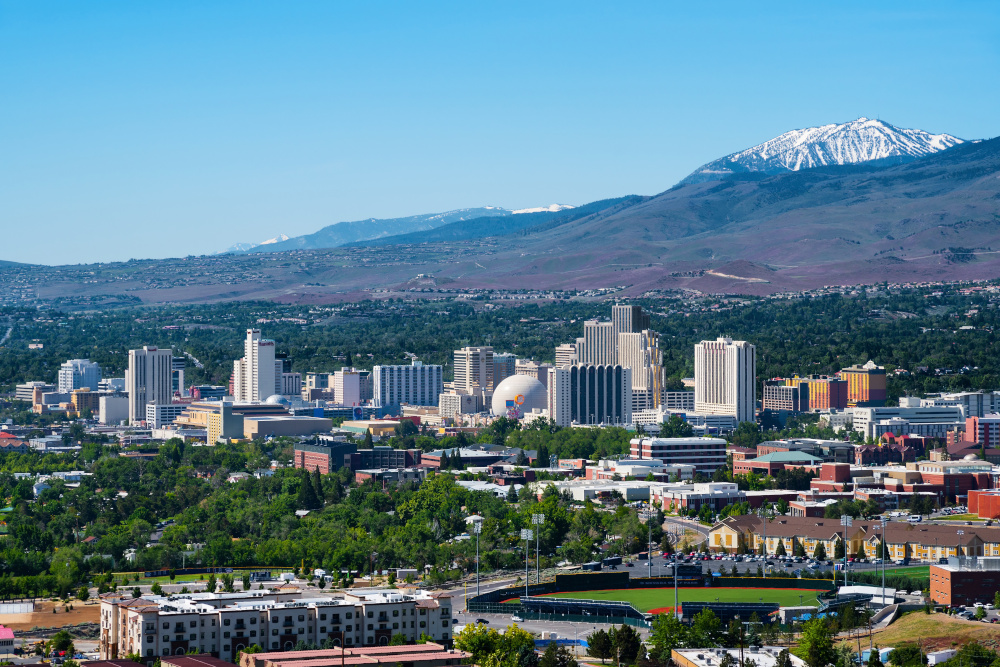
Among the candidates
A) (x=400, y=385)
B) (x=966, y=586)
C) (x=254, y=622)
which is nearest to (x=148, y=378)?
(x=400, y=385)

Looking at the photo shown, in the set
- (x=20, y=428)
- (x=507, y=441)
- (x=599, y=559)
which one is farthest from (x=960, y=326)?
(x=599, y=559)

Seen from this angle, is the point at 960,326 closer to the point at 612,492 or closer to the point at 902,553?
the point at 612,492

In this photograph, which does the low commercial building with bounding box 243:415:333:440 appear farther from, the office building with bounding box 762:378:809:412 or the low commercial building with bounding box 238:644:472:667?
the low commercial building with bounding box 238:644:472:667

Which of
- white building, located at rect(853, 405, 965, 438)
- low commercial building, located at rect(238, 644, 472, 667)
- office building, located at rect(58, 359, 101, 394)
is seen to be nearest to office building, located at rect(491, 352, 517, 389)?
office building, located at rect(58, 359, 101, 394)

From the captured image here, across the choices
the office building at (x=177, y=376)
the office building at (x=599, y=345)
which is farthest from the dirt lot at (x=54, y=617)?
the office building at (x=177, y=376)

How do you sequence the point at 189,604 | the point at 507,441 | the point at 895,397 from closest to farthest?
1. the point at 189,604
2. the point at 507,441
3. the point at 895,397

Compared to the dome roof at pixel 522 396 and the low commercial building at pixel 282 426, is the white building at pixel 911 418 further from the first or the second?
the low commercial building at pixel 282 426
